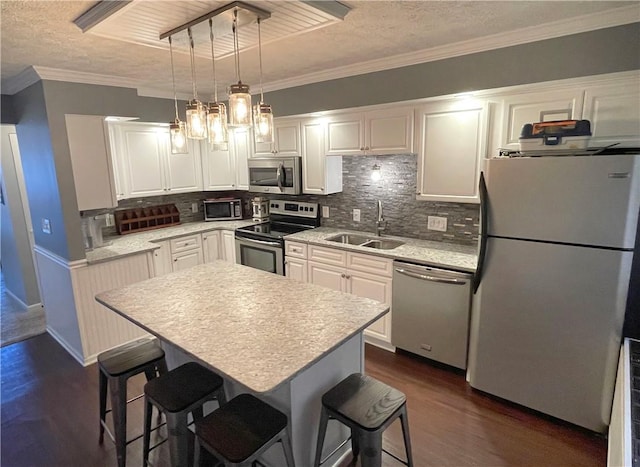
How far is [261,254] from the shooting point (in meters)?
3.93

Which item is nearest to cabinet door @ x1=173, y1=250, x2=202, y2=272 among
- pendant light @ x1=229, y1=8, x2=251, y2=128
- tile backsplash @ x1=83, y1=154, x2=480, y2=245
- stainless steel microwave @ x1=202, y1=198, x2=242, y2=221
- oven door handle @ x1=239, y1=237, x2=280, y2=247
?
oven door handle @ x1=239, y1=237, x2=280, y2=247

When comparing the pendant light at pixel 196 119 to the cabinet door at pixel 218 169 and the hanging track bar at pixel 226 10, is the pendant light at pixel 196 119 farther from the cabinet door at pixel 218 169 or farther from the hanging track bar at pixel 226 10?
the cabinet door at pixel 218 169

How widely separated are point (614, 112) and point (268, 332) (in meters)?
2.42

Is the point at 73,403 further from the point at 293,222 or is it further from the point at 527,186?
the point at 527,186

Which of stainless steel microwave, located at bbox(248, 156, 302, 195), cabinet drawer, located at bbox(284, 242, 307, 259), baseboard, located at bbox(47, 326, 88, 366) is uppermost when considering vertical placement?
stainless steel microwave, located at bbox(248, 156, 302, 195)

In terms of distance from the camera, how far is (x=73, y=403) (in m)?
2.61

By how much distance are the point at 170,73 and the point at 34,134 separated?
4.13 feet

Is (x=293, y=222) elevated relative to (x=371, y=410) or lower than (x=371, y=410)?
elevated

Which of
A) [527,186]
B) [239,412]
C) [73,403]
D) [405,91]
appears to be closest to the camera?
[239,412]

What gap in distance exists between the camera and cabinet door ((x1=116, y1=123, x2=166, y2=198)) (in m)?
3.70

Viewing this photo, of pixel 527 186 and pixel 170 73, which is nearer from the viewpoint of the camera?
pixel 527 186

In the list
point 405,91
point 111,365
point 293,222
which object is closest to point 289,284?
point 111,365

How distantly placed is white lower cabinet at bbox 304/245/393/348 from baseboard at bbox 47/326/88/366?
2.16 metres

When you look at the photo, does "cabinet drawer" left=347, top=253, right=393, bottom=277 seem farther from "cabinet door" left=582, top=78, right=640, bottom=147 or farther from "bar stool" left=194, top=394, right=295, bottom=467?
"bar stool" left=194, top=394, right=295, bottom=467
